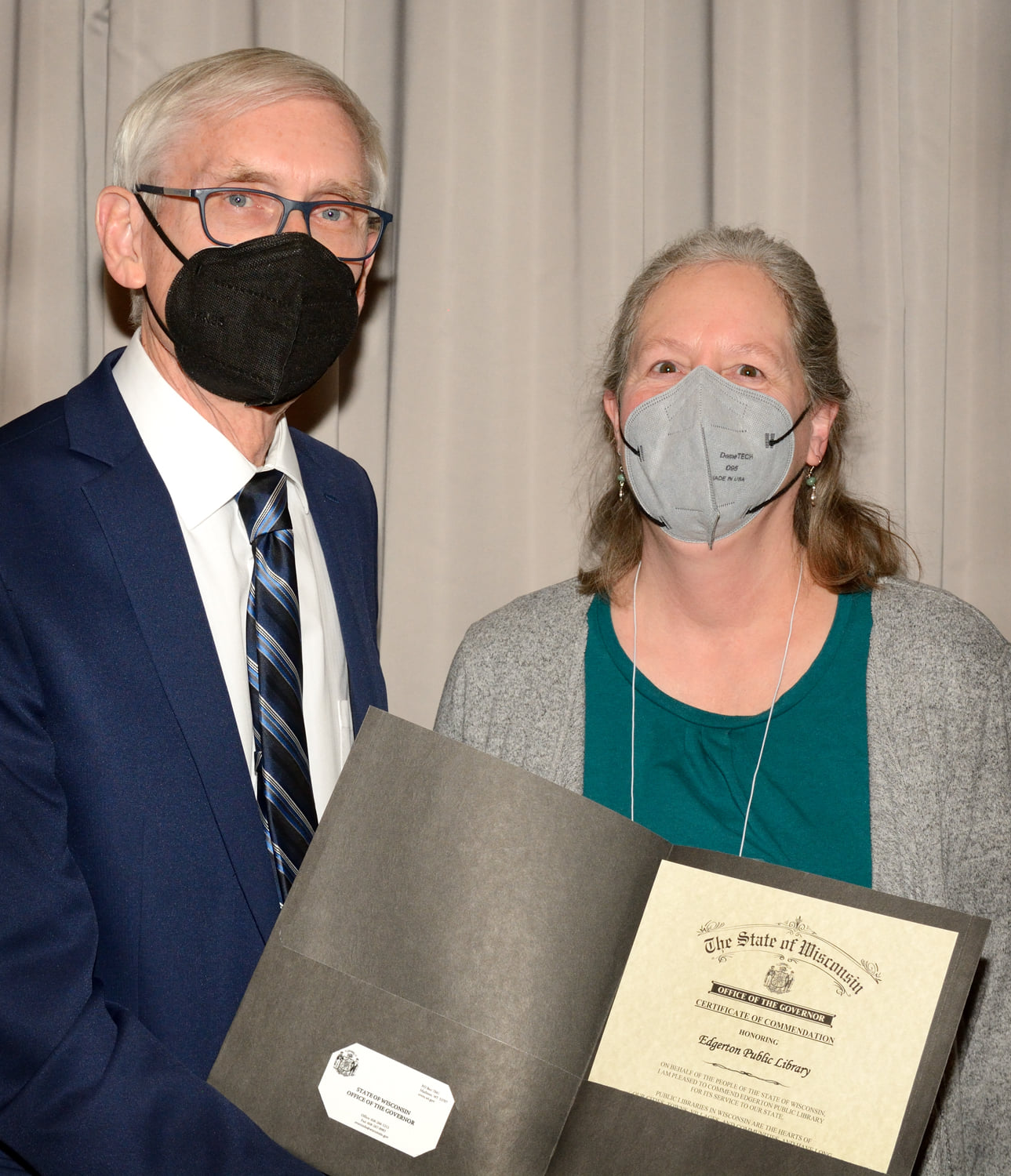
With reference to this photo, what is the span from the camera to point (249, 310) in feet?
5.03

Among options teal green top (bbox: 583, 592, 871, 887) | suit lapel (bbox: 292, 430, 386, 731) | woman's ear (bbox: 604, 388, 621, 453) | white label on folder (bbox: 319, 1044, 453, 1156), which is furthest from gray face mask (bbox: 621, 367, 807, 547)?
white label on folder (bbox: 319, 1044, 453, 1156)

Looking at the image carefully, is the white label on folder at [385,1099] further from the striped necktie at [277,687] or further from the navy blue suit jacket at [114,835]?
the striped necktie at [277,687]

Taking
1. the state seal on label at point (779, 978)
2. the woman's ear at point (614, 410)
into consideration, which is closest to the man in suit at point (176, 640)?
the woman's ear at point (614, 410)

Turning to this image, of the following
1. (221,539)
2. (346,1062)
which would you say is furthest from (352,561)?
(346,1062)

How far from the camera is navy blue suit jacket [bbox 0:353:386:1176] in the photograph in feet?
4.15

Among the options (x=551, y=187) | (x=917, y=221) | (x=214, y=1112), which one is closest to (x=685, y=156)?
(x=551, y=187)

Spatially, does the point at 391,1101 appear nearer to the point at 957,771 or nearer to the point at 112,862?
the point at 112,862

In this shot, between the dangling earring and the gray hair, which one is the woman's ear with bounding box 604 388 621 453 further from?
the gray hair

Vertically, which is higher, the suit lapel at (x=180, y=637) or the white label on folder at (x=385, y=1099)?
the suit lapel at (x=180, y=637)

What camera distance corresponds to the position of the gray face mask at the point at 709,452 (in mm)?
A: 1669

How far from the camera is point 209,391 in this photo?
62.0 inches

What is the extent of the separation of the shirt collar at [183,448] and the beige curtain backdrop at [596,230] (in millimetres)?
803

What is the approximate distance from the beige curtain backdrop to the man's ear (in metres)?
0.73

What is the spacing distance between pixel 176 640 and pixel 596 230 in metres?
1.45
